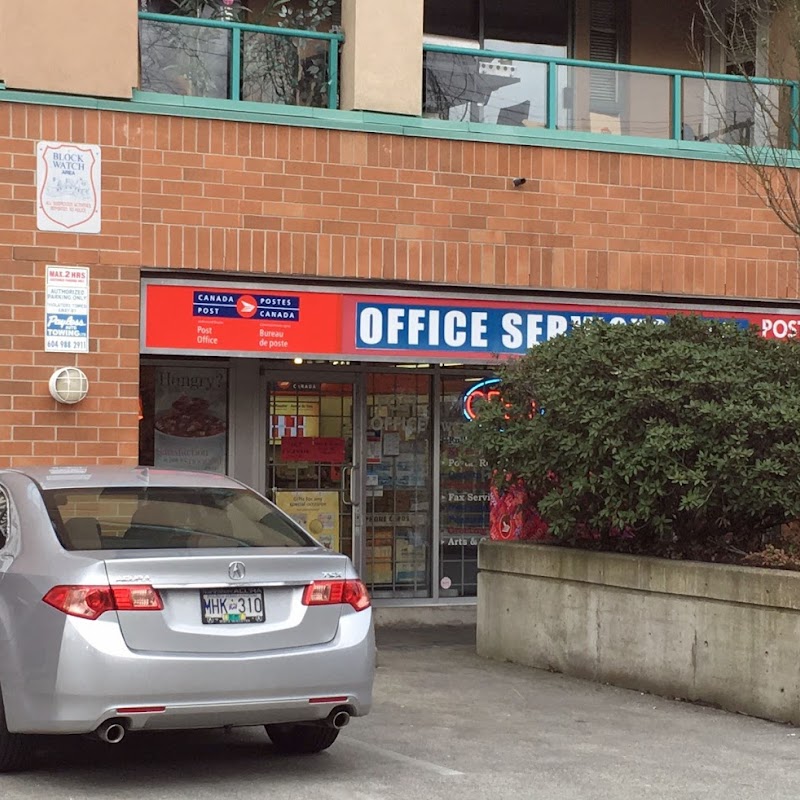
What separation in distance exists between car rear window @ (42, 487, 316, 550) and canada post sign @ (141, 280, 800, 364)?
495 centimetres

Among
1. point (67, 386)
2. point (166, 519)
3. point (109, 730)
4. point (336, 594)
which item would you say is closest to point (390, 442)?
point (67, 386)

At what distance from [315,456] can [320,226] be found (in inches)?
94.6

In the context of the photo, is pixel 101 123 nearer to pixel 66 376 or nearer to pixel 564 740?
pixel 66 376

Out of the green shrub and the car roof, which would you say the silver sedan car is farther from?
the green shrub

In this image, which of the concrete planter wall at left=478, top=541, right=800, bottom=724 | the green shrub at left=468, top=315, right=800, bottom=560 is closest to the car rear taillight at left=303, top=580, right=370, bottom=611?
the concrete planter wall at left=478, top=541, right=800, bottom=724

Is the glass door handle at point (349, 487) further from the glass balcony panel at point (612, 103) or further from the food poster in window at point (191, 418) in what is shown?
the glass balcony panel at point (612, 103)

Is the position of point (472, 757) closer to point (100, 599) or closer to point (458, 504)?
point (100, 599)

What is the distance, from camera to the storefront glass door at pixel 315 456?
13922 millimetres

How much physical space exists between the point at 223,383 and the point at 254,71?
2.89 meters

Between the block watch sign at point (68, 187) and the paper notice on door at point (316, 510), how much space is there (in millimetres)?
3301

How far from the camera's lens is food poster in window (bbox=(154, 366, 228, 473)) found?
13578 millimetres

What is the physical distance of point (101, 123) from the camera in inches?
479

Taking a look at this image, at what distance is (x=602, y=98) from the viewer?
549 inches

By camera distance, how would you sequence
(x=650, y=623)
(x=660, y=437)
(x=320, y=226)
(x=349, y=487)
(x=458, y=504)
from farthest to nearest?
1. (x=458, y=504)
2. (x=349, y=487)
3. (x=320, y=226)
4. (x=650, y=623)
5. (x=660, y=437)
